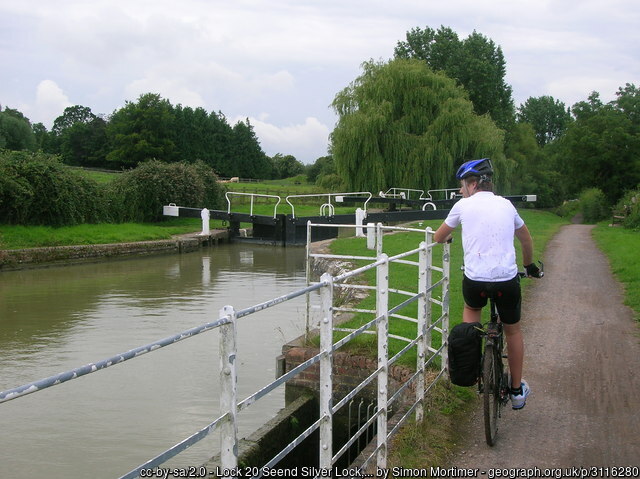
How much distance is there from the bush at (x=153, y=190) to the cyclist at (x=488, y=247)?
81.1 ft

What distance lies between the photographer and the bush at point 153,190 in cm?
2861

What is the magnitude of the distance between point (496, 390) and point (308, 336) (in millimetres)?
3033

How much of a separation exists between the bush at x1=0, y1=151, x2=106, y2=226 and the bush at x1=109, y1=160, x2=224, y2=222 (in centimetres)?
255

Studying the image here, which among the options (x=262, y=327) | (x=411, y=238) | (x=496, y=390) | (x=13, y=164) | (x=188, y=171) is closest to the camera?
(x=496, y=390)

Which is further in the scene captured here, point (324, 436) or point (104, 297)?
point (104, 297)

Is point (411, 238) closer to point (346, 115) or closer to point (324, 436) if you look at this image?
point (346, 115)

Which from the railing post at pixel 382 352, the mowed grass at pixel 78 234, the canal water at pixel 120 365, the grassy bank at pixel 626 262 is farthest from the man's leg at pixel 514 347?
the mowed grass at pixel 78 234

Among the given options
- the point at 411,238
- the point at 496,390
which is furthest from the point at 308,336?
the point at 411,238

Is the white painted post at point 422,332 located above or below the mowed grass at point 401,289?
above

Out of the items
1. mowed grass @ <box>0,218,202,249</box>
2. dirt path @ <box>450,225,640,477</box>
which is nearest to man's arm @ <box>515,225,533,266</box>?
dirt path @ <box>450,225,640,477</box>

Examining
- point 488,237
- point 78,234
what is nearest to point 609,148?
point 78,234

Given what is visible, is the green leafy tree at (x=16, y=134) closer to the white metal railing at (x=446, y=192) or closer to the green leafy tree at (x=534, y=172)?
the green leafy tree at (x=534, y=172)

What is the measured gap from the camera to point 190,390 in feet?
25.0

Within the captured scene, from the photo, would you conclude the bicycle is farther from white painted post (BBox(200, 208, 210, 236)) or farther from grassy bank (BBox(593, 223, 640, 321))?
white painted post (BBox(200, 208, 210, 236))
